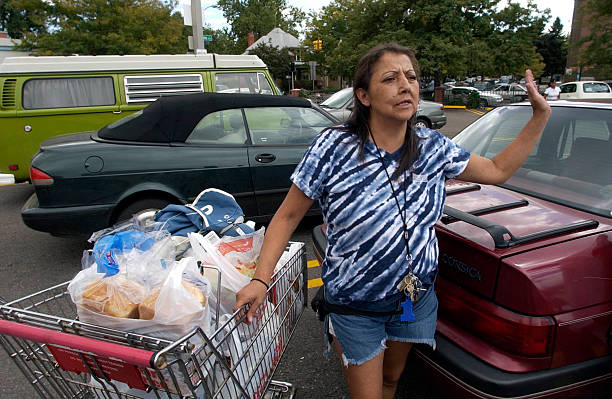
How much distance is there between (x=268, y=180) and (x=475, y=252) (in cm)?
286

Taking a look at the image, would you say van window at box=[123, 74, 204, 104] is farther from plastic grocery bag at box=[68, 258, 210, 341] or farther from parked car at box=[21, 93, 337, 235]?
plastic grocery bag at box=[68, 258, 210, 341]

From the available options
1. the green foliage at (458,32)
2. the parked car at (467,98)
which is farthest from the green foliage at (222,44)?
the parked car at (467,98)

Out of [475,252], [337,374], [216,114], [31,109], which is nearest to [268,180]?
[216,114]

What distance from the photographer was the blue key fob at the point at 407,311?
1.57 metres

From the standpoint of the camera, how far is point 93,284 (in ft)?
4.68

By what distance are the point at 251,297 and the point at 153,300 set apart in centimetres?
34

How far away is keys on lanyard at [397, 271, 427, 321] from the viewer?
154cm

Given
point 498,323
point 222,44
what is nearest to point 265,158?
point 498,323

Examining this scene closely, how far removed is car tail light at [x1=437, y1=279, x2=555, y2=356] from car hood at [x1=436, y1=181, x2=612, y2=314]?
39mm

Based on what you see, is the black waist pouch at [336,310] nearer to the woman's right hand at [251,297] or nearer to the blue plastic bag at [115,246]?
the woman's right hand at [251,297]

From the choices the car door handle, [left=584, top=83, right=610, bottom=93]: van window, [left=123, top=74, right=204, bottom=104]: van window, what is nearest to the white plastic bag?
the car door handle

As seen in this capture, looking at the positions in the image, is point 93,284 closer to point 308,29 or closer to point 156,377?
point 156,377

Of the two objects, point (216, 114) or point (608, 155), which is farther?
point (216, 114)

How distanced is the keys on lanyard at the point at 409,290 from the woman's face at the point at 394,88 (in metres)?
0.59
